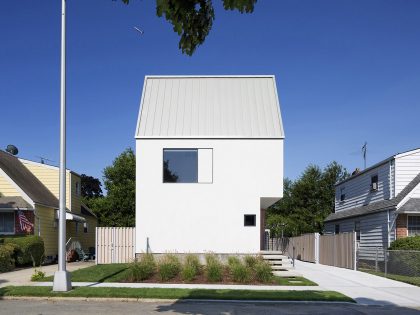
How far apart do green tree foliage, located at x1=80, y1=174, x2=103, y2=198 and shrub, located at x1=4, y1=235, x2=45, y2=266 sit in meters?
40.0

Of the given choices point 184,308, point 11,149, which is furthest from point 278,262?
point 11,149

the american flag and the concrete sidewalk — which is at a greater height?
the american flag

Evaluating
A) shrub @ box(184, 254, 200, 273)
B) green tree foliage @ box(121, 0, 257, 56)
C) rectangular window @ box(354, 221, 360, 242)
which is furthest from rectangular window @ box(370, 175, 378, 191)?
green tree foliage @ box(121, 0, 257, 56)

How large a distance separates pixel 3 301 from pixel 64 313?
9.67 ft

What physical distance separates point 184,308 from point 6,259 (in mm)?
11448

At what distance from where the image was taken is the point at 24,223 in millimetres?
24609

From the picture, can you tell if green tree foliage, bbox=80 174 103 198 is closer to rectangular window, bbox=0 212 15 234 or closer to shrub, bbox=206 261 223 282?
rectangular window, bbox=0 212 15 234

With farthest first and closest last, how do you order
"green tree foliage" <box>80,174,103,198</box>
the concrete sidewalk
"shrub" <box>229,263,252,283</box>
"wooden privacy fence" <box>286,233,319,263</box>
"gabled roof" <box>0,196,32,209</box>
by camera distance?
"green tree foliage" <box>80,174,103,198</box> < "wooden privacy fence" <box>286,233,319,263</box> < "gabled roof" <box>0,196,32,209</box> < "shrub" <box>229,263,252,283</box> < the concrete sidewalk

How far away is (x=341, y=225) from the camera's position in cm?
3431

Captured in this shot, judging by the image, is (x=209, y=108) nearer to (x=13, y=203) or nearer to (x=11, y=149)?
(x=13, y=203)

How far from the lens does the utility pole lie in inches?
549

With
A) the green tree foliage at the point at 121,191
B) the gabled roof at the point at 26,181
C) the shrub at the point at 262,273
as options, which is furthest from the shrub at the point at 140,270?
the green tree foliage at the point at 121,191

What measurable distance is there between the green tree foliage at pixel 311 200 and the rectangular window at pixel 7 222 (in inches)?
1144

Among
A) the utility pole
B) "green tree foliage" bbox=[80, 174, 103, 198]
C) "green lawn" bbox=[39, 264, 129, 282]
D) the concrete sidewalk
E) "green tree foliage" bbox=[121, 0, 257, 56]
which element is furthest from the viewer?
"green tree foliage" bbox=[80, 174, 103, 198]
